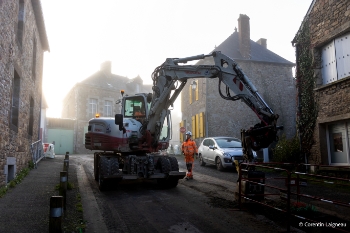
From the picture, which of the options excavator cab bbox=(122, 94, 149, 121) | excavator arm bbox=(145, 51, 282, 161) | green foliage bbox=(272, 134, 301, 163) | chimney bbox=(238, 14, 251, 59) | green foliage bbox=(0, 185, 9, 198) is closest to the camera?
excavator arm bbox=(145, 51, 282, 161)

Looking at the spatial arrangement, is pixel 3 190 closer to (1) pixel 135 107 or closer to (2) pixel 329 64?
(1) pixel 135 107

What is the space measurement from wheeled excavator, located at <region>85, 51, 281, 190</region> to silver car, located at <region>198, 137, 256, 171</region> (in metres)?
3.98

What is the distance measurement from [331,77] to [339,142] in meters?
2.39

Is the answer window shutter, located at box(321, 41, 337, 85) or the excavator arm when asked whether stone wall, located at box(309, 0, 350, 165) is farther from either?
the excavator arm

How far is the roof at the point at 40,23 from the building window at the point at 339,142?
12497 mm

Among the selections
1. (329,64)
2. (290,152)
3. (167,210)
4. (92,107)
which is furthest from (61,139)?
(167,210)

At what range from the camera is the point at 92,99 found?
112 ft

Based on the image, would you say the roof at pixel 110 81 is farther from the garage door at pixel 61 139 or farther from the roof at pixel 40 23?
the roof at pixel 40 23

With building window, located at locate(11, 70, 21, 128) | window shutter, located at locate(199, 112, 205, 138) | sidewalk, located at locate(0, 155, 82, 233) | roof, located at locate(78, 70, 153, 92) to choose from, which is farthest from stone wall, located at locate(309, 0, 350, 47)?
roof, located at locate(78, 70, 153, 92)

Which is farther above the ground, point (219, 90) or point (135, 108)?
point (219, 90)

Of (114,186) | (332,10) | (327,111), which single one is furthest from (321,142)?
(114,186)

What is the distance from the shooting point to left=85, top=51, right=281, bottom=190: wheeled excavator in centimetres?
746

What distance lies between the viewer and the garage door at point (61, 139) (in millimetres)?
31062

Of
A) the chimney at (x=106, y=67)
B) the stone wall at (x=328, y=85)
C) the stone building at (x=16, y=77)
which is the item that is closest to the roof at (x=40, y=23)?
the stone building at (x=16, y=77)
